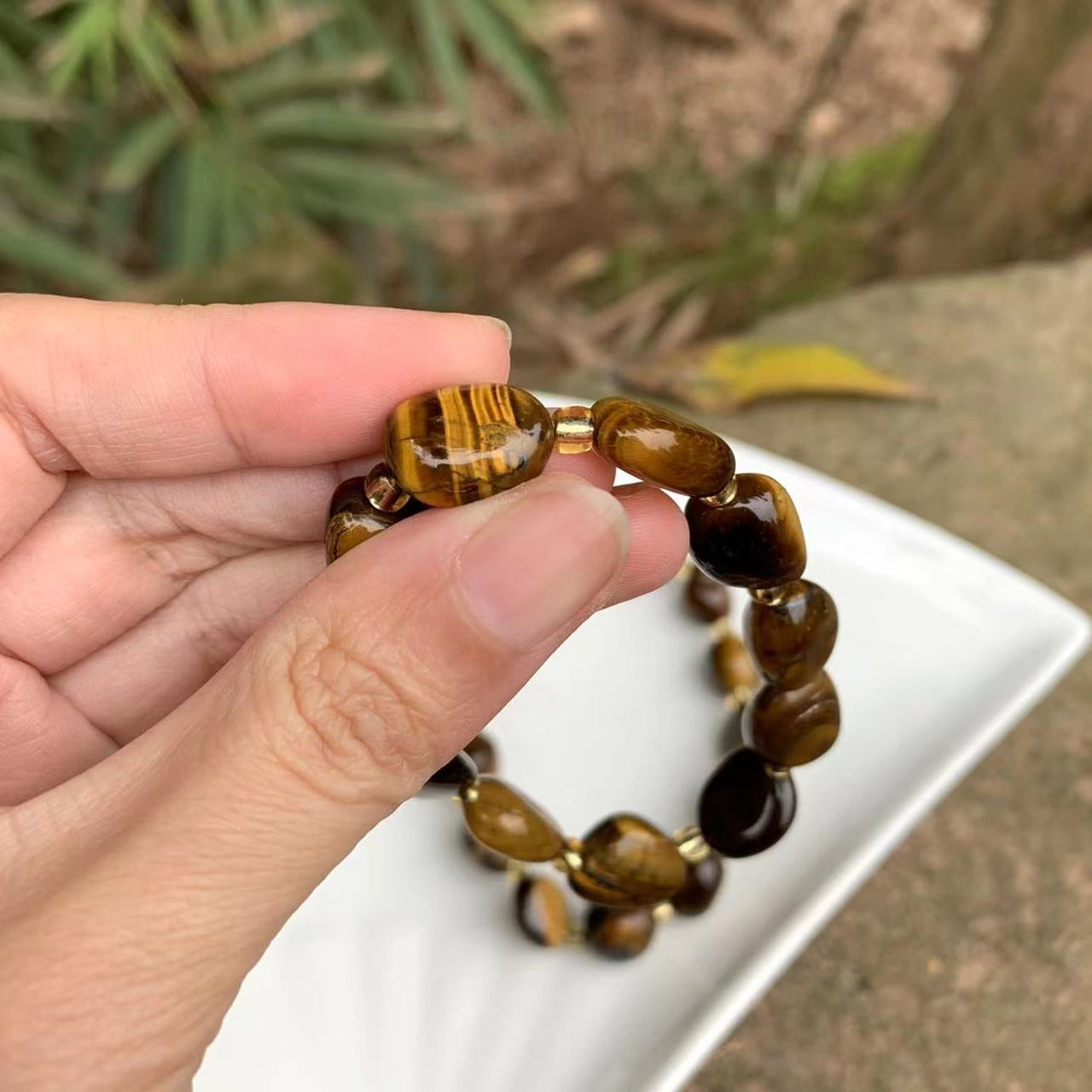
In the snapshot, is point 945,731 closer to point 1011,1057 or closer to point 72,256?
point 1011,1057

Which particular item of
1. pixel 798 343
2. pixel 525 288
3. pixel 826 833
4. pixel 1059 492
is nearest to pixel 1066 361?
pixel 1059 492

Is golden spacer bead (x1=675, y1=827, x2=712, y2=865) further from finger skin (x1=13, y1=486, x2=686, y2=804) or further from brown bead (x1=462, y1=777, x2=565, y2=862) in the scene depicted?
finger skin (x1=13, y1=486, x2=686, y2=804)

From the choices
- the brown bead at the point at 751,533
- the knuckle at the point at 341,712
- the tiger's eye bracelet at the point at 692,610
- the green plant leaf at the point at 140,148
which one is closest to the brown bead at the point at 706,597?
the tiger's eye bracelet at the point at 692,610

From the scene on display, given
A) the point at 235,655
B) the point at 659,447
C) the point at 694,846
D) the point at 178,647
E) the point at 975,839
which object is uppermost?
the point at 659,447

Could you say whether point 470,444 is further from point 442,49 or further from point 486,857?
point 442,49

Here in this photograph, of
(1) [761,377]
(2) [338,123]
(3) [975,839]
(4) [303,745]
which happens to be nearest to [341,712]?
(4) [303,745]
